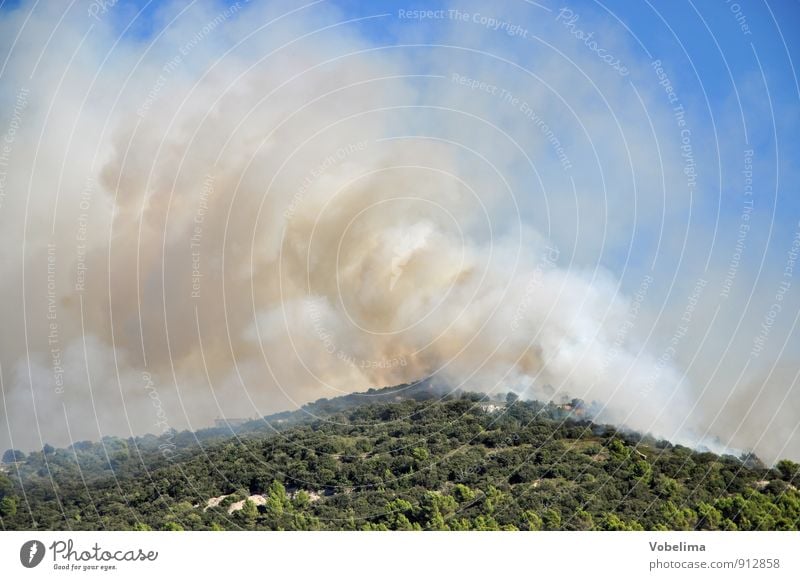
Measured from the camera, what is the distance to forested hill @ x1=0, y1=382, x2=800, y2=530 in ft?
193

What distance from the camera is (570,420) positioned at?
70.1 m

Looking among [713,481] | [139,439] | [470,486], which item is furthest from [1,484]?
[713,481]

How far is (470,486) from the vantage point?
6231 cm

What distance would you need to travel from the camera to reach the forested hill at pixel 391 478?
58.8 m

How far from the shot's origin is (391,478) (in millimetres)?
62344

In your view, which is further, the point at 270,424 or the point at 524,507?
the point at 270,424
